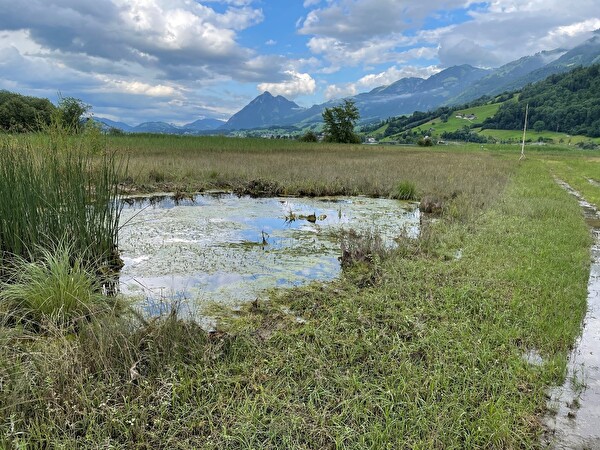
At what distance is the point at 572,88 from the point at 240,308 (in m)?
128

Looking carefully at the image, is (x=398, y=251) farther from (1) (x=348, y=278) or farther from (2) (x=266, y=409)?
(2) (x=266, y=409)

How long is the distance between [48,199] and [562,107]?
116672 mm

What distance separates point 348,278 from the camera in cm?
575

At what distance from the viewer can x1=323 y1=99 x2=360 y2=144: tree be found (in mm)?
58800

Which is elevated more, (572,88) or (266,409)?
(572,88)

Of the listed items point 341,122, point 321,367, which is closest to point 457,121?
point 341,122

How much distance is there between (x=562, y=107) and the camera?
3755 inches

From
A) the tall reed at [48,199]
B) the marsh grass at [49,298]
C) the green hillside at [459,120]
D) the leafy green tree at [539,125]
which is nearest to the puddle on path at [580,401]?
the marsh grass at [49,298]

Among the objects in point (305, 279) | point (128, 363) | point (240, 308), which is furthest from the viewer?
point (305, 279)

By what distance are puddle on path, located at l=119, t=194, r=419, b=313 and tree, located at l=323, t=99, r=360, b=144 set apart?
160 feet

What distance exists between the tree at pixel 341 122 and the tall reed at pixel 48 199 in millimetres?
55115

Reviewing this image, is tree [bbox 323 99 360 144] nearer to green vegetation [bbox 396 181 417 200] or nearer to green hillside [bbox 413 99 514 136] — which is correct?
green vegetation [bbox 396 181 417 200]

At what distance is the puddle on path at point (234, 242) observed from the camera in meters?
5.49

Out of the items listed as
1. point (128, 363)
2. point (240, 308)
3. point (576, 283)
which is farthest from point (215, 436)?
point (576, 283)
